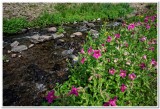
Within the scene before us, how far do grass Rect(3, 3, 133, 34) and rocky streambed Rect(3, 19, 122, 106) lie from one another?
0.38 m

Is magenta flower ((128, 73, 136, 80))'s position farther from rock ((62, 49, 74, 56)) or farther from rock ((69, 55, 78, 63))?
rock ((62, 49, 74, 56))

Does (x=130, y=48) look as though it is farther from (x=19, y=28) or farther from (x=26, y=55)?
(x=19, y=28)

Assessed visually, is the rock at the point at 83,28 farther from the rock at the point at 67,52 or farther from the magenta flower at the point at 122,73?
the magenta flower at the point at 122,73

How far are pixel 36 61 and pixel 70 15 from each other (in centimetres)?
386

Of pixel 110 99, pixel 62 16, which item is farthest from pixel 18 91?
pixel 62 16

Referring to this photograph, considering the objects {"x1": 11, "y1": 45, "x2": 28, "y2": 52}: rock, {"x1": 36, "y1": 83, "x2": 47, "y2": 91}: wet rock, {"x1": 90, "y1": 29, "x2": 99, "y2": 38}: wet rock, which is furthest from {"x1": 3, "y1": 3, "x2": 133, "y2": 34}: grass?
{"x1": 36, "y1": 83, "x2": 47, "y2": 91}: wet rock

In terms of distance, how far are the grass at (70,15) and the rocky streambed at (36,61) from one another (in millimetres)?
383

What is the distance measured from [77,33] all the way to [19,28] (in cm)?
173

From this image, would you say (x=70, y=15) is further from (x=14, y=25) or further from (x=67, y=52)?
(x=67, y=52)

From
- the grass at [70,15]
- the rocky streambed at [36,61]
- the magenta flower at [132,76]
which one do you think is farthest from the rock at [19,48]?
the magenta flower at [132,76]

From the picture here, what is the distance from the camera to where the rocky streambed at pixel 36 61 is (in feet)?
15.8

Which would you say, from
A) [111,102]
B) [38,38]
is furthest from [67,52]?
[111,102]

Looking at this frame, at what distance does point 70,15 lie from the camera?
9.34m

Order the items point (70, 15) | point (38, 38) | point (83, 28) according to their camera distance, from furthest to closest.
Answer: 1. point (70, 15)
2. point (83, 28)
3. point (38, 38)
